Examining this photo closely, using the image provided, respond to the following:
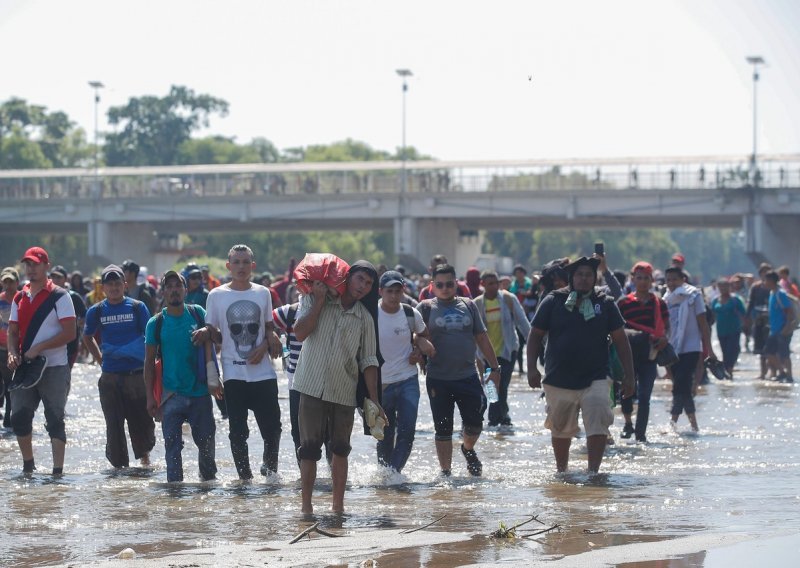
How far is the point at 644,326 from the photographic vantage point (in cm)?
1353

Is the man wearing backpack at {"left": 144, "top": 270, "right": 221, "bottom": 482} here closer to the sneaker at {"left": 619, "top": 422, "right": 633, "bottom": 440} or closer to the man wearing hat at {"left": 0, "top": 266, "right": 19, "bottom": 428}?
the man wearing hat at {"left": 0, "top": 266, "right": 19, "bottom": 428}

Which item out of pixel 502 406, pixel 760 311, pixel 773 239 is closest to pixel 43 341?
pixel 502 406

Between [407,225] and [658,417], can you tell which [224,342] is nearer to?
[658,417]

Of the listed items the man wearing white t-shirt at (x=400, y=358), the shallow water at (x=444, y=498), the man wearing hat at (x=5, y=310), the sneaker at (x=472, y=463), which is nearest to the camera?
the shallow water at (x=444, y=498)

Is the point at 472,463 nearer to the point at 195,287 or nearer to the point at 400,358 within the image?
the point at 400,358

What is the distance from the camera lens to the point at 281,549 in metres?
7.93

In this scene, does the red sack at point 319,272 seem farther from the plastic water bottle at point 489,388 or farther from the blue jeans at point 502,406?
the blue jeans at point 502,406

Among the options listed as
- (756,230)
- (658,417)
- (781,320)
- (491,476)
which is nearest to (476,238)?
(756,230)

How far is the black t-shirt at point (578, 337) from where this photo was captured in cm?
1085

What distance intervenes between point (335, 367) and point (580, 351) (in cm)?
256

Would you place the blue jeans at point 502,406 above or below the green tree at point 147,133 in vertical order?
below

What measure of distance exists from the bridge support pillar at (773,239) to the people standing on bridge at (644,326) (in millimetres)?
51240

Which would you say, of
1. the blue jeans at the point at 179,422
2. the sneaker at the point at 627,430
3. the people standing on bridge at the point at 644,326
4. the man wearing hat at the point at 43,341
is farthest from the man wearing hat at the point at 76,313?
the sneaker at the point at 627,430

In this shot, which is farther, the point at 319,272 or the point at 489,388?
the point at 489,388
